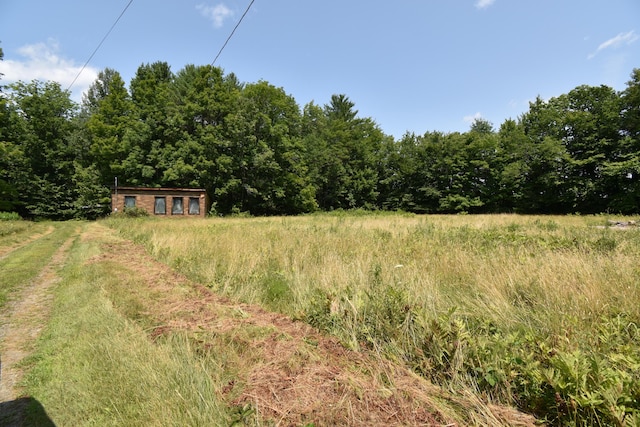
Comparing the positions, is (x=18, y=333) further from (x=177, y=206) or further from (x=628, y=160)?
(x=628, y=160)

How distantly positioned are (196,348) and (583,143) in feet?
141

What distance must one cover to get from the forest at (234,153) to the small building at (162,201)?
4.45 m

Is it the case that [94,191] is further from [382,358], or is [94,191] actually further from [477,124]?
[477,124]

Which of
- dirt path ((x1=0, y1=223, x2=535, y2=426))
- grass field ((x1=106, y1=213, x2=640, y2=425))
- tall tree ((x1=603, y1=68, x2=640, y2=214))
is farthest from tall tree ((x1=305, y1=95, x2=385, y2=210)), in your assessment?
dirt path ((x1=0, y1=223, x2=535, y2=426))

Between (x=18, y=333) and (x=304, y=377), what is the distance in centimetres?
424

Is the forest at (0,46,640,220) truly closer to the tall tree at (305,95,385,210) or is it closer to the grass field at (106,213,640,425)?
the tall tree at (305,95,385,210)

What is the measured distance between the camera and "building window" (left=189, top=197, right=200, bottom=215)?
28.3 meters

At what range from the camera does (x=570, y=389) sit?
204 centimetres

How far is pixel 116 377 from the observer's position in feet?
9.21

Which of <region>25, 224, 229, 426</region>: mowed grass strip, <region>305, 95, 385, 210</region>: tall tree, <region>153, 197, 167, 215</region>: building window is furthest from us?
<region>305, 95, 385, 210</region>: tall tree

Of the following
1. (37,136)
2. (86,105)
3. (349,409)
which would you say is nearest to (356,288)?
(349,409)

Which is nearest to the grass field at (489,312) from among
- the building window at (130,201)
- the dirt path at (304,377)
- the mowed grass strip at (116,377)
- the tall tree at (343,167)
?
the dirt path at (304,377)

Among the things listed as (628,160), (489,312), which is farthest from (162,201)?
(628,160)

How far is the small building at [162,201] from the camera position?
84.7 feet
